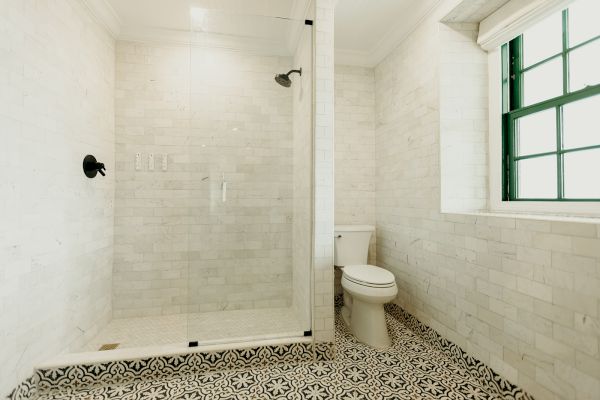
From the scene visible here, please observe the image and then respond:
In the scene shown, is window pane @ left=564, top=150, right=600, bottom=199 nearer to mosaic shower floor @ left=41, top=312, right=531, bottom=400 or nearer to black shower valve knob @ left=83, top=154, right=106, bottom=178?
mosaic shower floor @ left=41, top=312, right=531, bottom=400

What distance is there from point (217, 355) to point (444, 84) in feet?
7.68

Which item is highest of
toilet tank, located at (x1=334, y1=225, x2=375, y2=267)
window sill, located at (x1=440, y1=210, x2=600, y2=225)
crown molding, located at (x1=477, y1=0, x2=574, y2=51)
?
crown molding, located at (x1=477, y1=0, x2=574, y2=51)

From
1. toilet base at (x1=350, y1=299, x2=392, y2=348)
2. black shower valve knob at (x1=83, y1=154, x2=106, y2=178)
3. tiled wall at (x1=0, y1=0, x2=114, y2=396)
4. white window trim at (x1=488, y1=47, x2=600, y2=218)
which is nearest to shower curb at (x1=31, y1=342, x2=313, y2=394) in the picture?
tiled wall at (x1=0, y1=0, x2=114, y2=396)

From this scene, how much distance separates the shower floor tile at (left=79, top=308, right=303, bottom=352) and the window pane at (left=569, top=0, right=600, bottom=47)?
2.31 m

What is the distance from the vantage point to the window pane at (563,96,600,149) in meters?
1.42

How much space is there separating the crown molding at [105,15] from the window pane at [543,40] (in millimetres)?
2974

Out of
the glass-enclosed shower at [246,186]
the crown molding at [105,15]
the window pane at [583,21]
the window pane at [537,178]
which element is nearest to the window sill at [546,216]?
the window pane at [537,178]

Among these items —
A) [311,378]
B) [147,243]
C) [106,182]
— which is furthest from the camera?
[147,243]

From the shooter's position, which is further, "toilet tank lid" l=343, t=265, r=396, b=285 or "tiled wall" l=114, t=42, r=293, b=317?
"tiled wall" l=114, t=42, r=293, b=317

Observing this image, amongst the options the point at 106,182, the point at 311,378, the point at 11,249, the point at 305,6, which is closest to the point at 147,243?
the point at 106,182

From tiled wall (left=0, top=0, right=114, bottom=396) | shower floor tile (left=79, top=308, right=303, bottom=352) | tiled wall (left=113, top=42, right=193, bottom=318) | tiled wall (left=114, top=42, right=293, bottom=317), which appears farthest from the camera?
tiled wall (left=113, top=42, right=193, bottom=318)

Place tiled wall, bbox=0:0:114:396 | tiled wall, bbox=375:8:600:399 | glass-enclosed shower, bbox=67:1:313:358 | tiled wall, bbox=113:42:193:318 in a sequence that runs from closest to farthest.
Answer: tiled wall, bbox=375:8:600:399, tiled wall, bbox=0:0:114:396, glass-enclosed shower, bbox=67:1:313:358, tiled wall, bbox=113:42:193:318

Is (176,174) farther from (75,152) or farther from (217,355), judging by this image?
(217,355)

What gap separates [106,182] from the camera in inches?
91.7
